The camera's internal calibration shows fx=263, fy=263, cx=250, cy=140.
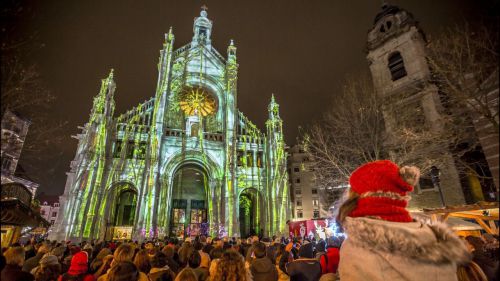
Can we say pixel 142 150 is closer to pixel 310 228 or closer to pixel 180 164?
pixel 180 164

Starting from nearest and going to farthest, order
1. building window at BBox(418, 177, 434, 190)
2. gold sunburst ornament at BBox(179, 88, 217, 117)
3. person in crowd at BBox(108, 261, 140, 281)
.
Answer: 1. person in crowd at BBox(108, 261, 140, 281)
2. building window at BBox(418, 177, 434, 190)
3. gold sunburst ornament at BBox(179, 88, 217, 117)

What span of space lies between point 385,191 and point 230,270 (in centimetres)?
236

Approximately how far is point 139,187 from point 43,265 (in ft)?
70.0

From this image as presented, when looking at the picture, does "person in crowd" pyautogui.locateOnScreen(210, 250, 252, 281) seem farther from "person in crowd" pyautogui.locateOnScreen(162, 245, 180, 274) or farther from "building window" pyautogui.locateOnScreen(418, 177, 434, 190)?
"building window" pyautogui.locateOnScreen(418, 177, 434, 190)

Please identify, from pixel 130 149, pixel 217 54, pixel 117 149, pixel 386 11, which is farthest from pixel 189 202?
pixel 386 11

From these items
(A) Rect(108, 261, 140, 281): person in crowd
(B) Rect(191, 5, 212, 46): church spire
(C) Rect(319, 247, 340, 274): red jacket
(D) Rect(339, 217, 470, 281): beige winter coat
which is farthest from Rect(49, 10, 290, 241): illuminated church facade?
(D) Rect(339, 217, 470, 281): beige winter coat

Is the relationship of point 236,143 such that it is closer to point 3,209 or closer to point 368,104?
point 368,104

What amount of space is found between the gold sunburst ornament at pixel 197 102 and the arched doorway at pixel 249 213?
10484mm

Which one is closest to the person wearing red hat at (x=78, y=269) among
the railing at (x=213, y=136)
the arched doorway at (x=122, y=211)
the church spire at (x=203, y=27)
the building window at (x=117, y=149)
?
the arched doorway at (x=122, y=211)

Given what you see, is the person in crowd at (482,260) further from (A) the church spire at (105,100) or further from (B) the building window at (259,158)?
(A) the church spire at (105,100)

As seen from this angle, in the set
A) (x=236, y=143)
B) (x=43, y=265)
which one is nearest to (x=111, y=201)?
(x=236, y=143)

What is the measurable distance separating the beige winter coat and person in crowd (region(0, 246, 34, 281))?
4.13m

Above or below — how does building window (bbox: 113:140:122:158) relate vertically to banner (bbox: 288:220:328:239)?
above

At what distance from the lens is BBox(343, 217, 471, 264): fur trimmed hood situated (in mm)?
1646
